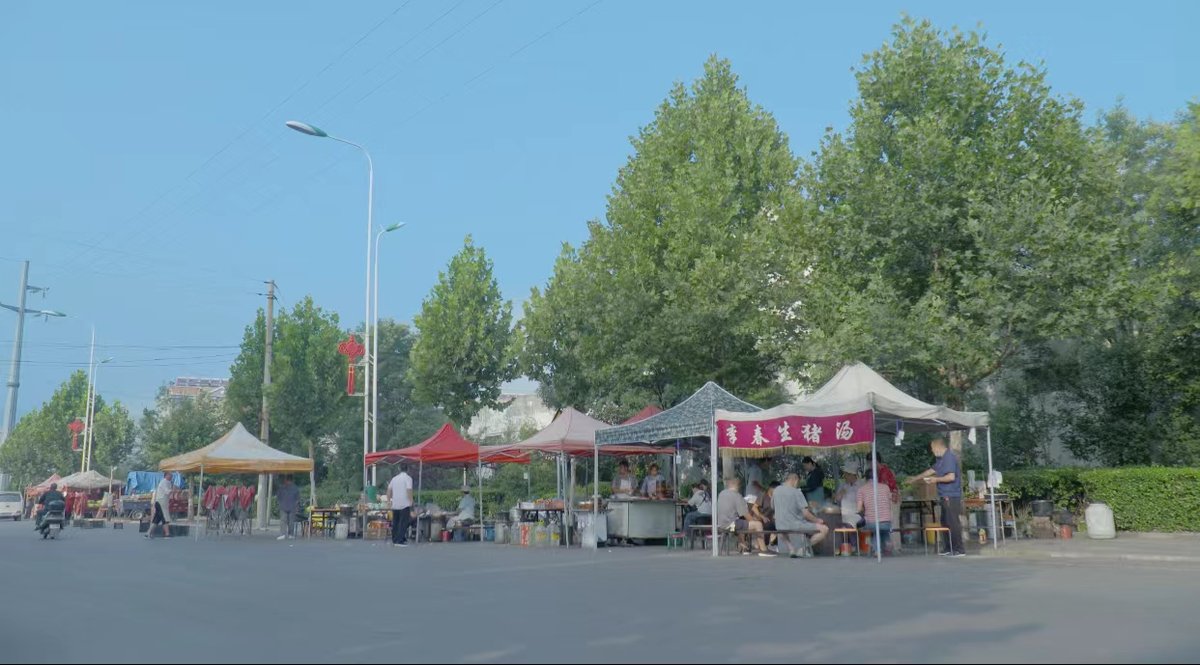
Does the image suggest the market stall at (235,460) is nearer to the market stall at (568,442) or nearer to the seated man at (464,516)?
the seated man at (464,516)

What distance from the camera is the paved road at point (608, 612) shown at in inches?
284

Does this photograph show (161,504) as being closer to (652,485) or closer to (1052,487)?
(652,485)

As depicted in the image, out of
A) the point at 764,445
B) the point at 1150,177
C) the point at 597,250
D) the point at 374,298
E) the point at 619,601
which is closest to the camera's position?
the point at 619,601

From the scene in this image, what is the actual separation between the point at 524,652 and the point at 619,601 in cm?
346

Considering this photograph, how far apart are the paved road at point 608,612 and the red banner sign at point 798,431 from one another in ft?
7.18

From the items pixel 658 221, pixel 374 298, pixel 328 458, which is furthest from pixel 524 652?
pixel 328 458

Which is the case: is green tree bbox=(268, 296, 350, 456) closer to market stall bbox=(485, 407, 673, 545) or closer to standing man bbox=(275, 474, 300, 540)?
standing man bbox=(275, 474, 300, 540)

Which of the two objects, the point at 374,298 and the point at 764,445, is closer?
the point at 764,445

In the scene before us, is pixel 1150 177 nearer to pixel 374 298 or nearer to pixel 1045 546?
pixel 1045 546

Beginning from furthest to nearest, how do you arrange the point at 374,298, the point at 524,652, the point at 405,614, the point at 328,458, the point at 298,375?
the point at 328,458, the point at 298,375, the point at 374,298, the point at 405,614, the point at 524,652

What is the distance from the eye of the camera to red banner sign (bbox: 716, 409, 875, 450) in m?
17.2

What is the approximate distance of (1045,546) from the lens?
18844 mm

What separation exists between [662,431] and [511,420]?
51.7 metres

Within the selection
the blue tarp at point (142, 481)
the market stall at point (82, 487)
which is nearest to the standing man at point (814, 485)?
the market stall at point (82, 487)
